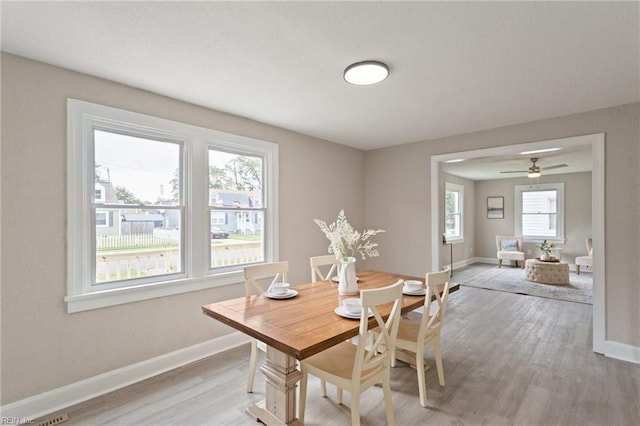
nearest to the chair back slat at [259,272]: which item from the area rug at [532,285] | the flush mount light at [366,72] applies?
the flush mount light at [366,72]

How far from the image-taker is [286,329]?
1.71m

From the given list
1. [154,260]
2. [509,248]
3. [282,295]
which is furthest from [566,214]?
[154,260]

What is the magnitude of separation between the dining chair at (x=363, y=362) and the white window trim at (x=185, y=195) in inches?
64.0

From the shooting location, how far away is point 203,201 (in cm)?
Answer: 310

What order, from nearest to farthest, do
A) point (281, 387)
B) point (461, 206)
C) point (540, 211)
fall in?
1. point (281, 387)
2. point (540, 211)
3. point (461, 206)

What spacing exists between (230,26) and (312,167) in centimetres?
256

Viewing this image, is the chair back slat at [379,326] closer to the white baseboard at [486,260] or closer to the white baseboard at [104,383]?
the white baseboard at [104,383]

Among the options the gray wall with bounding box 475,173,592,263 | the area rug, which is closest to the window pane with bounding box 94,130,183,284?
the area rug

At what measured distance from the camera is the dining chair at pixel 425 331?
220 cm

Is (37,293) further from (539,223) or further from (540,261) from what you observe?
(539,223)

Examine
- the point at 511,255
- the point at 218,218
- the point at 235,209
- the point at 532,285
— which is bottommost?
the point at 532,285

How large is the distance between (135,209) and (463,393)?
10.4 ft

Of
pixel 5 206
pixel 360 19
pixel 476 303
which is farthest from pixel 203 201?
pixel 476 303

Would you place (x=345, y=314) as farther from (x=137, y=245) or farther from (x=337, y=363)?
(x=137, y=245)
